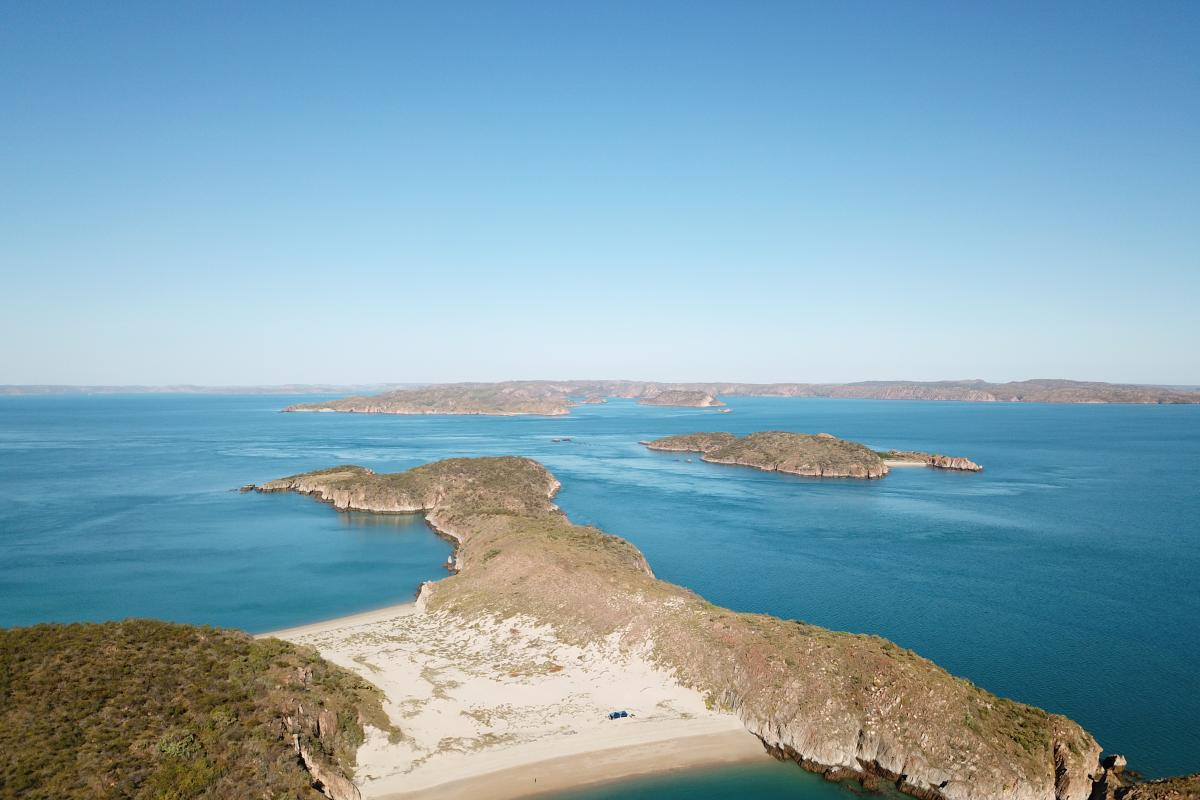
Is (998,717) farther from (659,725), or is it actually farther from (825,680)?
(659,725)

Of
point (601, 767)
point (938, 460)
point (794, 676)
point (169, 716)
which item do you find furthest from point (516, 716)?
point (938, 460)

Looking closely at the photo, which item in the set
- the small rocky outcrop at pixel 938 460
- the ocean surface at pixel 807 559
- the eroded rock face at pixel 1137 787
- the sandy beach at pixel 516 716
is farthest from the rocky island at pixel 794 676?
the small rocky outcrop at pixel 938 460

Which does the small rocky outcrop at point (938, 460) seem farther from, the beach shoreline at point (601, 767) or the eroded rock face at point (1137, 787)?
the beach shoreline at point (601, 767)

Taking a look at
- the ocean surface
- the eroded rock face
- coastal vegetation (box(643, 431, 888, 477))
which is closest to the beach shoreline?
the ocean surface

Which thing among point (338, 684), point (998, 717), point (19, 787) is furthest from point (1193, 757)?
point (19, 787)

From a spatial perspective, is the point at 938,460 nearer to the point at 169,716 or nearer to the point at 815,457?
the point at 815,457

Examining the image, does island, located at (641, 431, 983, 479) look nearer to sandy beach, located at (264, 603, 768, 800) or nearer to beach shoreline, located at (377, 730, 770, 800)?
sandy beach, located at (264, 603, 768, 800)
